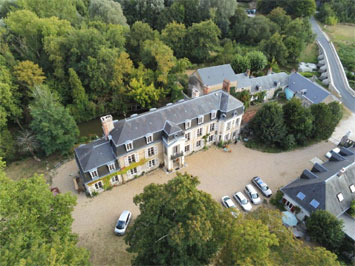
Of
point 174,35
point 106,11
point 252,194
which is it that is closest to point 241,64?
point 174,35

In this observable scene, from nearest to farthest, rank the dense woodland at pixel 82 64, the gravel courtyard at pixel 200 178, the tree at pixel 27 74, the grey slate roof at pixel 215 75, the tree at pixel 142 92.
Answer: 1. the gravel courtyard at pixel 200 178
2. the dense woodland at pixel 82 64
3. the tree at pixel 27 74
4. the tree at pixel 142 92
5. the grey slate roof at pixel 215 75

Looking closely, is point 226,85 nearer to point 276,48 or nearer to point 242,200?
point 242,200

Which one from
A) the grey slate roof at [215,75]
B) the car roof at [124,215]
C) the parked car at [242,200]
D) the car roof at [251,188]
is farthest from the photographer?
the grey slate roof at [215,75]

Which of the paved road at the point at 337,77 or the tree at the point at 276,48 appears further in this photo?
the tree at the point at 276,48

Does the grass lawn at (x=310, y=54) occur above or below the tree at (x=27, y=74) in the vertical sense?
below

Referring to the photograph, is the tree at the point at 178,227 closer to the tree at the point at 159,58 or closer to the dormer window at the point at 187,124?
the dormer window at the point at 187,124

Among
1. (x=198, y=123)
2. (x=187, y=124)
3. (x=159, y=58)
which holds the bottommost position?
(x=198, y=123)

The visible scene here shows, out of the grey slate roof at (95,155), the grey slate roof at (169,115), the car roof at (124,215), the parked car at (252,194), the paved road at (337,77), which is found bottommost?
the parked car at (252,194)

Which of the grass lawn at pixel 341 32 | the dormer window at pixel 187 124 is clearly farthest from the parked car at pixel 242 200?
the grass lawn at pixel 341 32

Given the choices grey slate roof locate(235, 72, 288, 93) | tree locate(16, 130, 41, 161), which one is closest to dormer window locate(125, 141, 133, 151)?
tree locate(16, 130, 41, 161)
